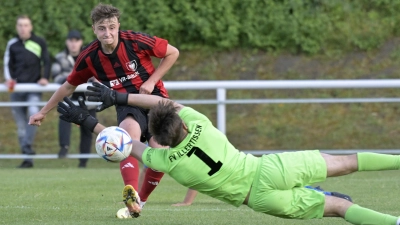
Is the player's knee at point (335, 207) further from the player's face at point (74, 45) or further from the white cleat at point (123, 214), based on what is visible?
the player's face at point (74, 45)

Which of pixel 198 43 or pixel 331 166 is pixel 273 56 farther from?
pixel 331 166

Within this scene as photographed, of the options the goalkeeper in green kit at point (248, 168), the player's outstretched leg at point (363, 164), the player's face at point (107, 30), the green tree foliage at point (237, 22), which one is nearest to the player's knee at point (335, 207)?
the goalkeeper in green kit at point (248, 168)

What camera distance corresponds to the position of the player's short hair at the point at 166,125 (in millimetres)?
5312

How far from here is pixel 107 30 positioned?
6.83 metres

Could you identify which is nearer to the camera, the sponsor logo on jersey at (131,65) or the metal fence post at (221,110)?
the sponsor logo on jersey at (131,65)

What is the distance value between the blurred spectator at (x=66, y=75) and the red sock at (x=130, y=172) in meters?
5.43

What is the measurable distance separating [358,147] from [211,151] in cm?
828

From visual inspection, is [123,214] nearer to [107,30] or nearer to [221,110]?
[107,30]

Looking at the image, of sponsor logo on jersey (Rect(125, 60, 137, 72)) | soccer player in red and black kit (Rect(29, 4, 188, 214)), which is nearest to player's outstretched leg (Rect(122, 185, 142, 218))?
soccer player in red and black kit (Rect(29, 4, 188, 214))

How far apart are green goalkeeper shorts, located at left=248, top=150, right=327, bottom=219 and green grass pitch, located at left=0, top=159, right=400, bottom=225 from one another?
43.8 inches

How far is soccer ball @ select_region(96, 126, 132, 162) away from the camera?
18.4ft

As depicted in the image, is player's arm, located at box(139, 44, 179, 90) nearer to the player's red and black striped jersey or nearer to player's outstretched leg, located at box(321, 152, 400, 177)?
the player's red and black striped jersey

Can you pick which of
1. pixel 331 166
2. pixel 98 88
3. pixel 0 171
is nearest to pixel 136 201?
pixel 98 88

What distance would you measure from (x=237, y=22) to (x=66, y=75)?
4.61 m
